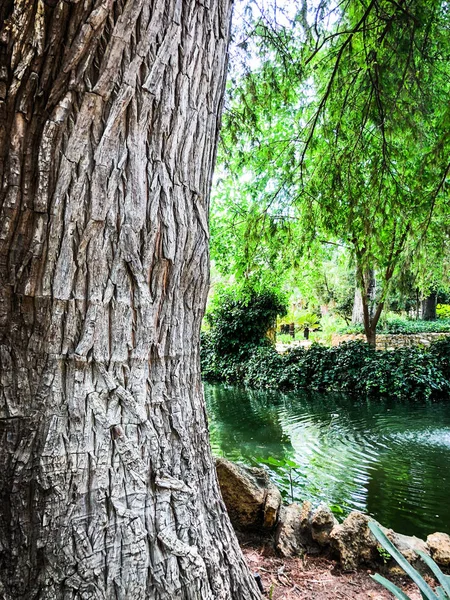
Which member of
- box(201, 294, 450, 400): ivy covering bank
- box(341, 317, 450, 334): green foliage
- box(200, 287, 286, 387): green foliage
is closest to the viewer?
box(201, 294, 450, 400): ivy covering bank

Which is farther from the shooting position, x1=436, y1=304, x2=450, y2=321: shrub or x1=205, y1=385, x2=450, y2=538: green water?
x1=436, y1=304, x2=450, y2=321: shrub

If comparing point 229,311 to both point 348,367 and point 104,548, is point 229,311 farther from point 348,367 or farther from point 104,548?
point 104,548

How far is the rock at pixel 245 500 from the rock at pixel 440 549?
828mm

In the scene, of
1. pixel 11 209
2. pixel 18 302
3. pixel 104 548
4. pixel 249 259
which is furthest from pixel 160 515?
pixel 249 259

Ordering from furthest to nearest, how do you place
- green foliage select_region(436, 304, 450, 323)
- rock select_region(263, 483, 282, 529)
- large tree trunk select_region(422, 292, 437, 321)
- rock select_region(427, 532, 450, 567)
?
green foliage select_region(436, 304, 450, 323)
large tree trunk select_region(422, 292, 437, 321)
rock select_region(263, 483, 282, 529)
rock select_region(427, 532, 450, 567)

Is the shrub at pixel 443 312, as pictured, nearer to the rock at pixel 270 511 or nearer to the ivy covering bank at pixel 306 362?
the ivy covering bank at pixel 306 362

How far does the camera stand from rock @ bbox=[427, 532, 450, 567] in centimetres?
218

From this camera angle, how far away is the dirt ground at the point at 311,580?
1.75 meters

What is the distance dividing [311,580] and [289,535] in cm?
35

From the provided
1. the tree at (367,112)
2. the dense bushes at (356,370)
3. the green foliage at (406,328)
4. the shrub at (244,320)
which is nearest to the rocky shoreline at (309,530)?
the tree at (367,112)

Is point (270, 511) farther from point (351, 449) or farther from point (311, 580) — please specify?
point (351, 449)

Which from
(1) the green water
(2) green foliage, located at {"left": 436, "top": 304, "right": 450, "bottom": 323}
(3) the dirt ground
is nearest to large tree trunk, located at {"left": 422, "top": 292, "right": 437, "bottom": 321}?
(2) green foliage, located at {"left": 436, "top": 304, "right": 450, "bottom": 323}

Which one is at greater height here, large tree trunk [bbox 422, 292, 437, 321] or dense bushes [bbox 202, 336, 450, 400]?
large tree trunk [bbox 422, 292, 437, 321]

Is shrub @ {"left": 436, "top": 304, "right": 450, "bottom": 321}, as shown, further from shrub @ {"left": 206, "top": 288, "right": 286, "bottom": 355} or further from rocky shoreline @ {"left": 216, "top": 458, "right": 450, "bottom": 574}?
rocky shoreline @ {"left": 216, "top": 458, "right": 450, "bottom": 574}
